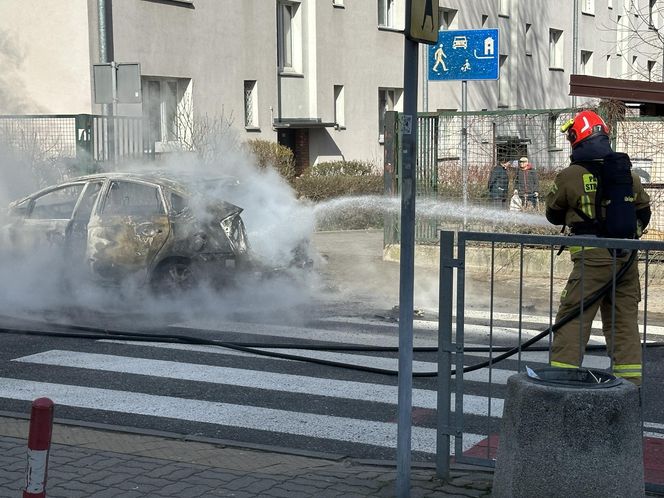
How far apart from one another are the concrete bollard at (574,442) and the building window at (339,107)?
24.2 m

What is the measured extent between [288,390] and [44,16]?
14.8 metres

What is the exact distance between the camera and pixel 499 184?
1372cm

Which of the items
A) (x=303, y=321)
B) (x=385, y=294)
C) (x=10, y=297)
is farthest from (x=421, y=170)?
(x=10, y=297)

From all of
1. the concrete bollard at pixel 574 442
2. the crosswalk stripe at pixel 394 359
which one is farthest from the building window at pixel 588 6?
the concrete bollard at pixel 574 442

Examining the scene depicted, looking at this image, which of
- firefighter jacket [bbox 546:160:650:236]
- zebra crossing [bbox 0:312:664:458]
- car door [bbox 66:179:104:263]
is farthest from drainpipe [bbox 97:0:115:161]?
firefighter jacket [bbox 546:160:650:236]

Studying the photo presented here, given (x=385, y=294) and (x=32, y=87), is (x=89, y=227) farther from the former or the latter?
(x=32, y=87)

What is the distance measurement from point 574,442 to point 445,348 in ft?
3.30

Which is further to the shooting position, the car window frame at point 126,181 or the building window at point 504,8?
the building window at point 504,8

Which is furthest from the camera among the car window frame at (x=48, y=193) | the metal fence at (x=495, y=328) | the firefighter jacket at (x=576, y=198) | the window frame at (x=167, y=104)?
the window frame at (x=167, y=104)

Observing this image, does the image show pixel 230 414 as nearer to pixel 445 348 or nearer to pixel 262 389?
pixel 262 389

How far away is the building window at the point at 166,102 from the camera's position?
21.3 metres

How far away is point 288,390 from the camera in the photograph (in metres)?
7.52

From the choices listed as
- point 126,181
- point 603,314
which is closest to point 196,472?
point 603,314

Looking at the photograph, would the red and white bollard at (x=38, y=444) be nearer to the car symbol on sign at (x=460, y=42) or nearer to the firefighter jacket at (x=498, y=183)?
the car symbol on sign at (x=460, y=42)
